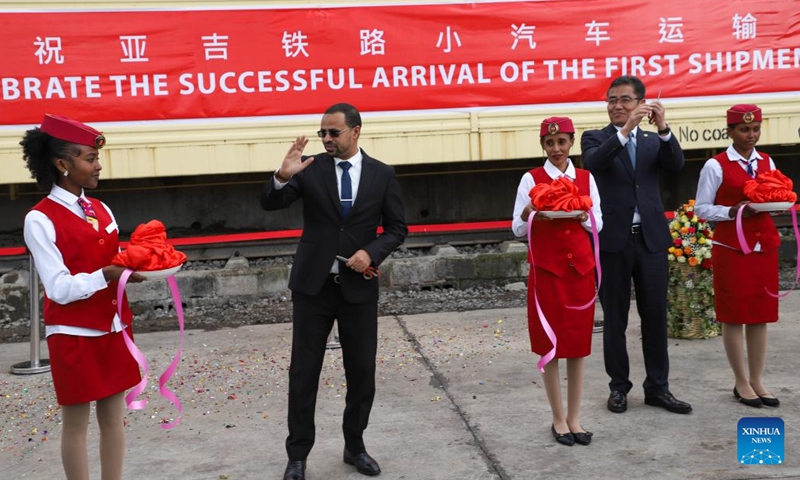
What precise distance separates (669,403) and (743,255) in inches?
37.1

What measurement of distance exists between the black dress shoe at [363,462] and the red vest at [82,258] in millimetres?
1415

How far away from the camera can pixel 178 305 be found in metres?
3.79

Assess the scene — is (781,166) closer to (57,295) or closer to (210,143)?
(210,143)

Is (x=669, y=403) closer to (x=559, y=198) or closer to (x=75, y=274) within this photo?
(x=559, y=198)

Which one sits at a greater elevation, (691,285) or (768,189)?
(768,189)

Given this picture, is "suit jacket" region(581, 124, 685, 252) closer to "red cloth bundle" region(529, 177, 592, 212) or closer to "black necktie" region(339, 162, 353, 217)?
"red cloth bundle" region(529, 177, 592, 212)

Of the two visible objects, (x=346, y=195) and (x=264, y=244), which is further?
(x=264, y=244)

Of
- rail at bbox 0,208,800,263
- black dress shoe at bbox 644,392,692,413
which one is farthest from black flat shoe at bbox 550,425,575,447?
rail at bbox 0,208,800,263

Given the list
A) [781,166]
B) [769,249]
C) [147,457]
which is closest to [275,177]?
[147,457]

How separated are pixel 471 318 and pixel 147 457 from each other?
3.69 meters

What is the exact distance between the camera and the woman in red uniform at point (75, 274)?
325 centimetres

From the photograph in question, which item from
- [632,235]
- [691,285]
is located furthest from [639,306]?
[691,285]

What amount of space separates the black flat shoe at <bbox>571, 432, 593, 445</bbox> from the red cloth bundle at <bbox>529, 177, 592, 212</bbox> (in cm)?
116

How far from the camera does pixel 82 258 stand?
3.31 meters
